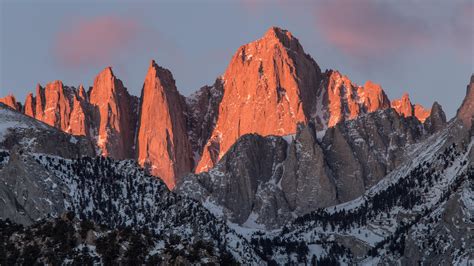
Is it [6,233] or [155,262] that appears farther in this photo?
[6,233]

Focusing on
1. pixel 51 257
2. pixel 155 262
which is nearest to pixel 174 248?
pixel 155 262

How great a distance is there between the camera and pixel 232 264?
18950cm

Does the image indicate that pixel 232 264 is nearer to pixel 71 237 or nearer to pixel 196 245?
pixel 196 245

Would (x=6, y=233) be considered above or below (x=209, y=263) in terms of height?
above

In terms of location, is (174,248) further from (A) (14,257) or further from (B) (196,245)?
(A) (14,257)

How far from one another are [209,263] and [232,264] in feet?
26.3

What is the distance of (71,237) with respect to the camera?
633 feet

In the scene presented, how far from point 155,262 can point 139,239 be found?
890cm

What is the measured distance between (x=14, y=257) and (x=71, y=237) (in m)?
8.57

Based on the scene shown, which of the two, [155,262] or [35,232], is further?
[35,232]

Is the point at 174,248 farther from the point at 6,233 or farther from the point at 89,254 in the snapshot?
the point at 6,233

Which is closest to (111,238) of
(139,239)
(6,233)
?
(139,239)

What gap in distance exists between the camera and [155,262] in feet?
603

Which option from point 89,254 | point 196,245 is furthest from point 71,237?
point 196,245
